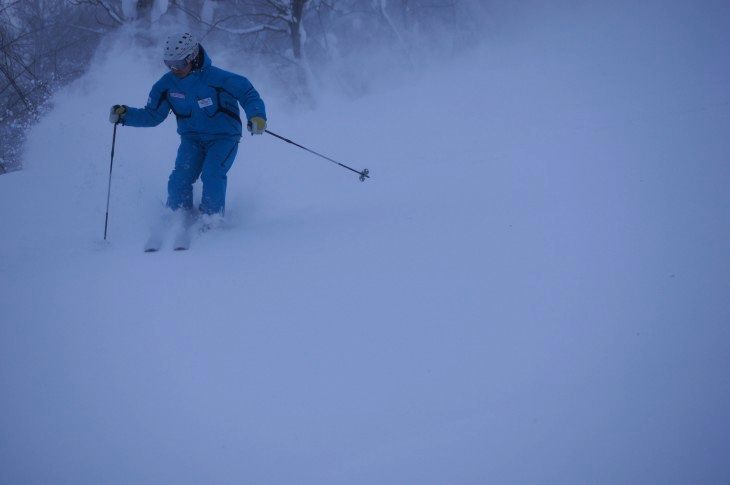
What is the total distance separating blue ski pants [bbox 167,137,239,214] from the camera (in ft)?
11.2

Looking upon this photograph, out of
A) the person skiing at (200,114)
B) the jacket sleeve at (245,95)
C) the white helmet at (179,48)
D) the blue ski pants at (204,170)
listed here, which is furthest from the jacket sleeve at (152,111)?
the jacket sleeve at (245,95)

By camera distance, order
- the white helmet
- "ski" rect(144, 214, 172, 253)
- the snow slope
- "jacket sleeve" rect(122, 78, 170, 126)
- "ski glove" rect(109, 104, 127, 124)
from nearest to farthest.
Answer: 1. the snow slope
2. the white helmet
3. "ski" rect(144, 214, 172, 253)
4. "ski glove" rect(109, 104, 127, 124)
5. "jacket sleeve" rect(122, 78, 170, 126)

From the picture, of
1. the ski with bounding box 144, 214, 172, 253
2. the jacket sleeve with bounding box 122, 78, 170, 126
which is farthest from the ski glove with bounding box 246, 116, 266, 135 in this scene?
the ski with bounding box 144, 214, 172, 253

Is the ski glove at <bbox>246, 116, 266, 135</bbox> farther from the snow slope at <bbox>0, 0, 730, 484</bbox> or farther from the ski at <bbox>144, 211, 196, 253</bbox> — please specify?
the ski at <bbox>144, 211, 196, 253</bbox>

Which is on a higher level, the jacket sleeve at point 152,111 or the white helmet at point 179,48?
the white helmet at point 179,48

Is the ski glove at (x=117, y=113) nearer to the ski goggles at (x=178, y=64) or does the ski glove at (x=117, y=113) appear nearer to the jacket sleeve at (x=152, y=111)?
the jacket sleeve at (x=152, y=111)

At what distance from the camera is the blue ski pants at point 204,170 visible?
3.40 meters

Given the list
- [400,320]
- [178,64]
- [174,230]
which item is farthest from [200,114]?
[400,320]

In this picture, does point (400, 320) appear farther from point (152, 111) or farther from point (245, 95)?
point (152, 111)

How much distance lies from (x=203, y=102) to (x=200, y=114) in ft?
0.38

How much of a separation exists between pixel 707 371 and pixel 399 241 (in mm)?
1910

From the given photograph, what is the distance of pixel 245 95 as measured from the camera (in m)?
3.31

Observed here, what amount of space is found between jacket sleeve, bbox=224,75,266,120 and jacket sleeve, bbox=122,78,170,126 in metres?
0.60

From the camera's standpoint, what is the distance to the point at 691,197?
294 cm
